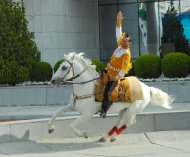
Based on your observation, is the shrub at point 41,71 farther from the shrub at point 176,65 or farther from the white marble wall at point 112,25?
the white marble wall at point 112,25

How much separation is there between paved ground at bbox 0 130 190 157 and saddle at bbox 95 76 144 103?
3.17 feet

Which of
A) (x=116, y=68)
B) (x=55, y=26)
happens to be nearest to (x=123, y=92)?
(x=116, y=68)

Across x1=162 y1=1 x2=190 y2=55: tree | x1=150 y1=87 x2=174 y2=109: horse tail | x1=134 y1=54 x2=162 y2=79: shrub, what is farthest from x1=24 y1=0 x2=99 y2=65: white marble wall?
x1=150 y1=87 x2=174 y2=109: horse tail

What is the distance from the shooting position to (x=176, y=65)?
22.4 meters

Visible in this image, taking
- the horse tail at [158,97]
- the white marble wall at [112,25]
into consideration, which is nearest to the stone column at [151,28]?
the white marble wall at [112,25]

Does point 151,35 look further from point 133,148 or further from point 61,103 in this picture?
point 133,148

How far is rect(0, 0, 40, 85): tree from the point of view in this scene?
2291cm

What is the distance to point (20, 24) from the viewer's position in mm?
23438

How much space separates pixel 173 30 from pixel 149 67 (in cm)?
1032

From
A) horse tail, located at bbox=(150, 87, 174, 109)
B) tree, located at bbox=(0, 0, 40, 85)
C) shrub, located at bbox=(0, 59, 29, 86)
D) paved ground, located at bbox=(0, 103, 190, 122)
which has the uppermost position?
tree, located at bbox=(0, 0, 40, 85)

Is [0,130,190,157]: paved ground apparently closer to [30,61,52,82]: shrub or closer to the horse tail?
the horse tail

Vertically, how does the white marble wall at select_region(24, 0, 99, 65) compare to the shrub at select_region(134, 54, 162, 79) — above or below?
above

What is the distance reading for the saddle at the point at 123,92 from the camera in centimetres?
1128

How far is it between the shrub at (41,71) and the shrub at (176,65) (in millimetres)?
5076
